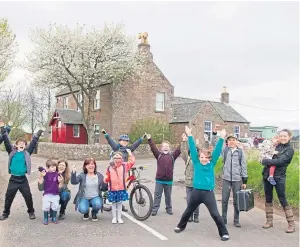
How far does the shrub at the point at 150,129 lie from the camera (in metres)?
30.4

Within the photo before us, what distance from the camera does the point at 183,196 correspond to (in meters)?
11.2

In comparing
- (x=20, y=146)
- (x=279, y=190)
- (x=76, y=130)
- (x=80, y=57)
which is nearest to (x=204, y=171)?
(x=279, y=190)

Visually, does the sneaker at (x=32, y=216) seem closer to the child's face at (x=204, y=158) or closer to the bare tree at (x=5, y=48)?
the child's face at (x=204, y=158)

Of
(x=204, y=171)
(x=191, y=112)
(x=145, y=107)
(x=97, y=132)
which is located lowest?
(x=204, y=171)

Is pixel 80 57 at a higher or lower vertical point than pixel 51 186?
higher

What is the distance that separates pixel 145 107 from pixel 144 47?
550cm

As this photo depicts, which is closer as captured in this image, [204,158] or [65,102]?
[204,158]

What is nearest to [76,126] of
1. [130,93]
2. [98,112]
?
[98,112]

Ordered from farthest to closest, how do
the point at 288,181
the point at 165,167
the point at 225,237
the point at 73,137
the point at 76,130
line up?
1. the point at 76,130
2. the point at 73,137
3. the point at 288,181
4. the point at 165,167
5. the point at 225,237

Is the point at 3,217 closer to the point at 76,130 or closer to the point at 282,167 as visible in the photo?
the point at 282,167

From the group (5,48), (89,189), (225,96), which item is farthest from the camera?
(225,96)

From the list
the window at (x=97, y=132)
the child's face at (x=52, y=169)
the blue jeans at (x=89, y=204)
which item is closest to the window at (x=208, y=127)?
the window at (x=97, y=132)

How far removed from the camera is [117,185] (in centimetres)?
754

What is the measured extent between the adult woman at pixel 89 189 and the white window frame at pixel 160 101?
25304mm
